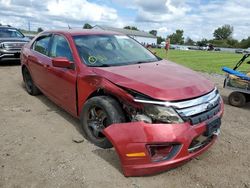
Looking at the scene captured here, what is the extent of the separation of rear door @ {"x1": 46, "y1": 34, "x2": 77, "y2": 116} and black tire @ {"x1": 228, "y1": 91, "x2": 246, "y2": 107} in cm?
397

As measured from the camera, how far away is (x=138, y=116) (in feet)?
10.6

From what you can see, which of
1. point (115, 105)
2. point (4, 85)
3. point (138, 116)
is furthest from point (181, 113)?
point (4, 85)

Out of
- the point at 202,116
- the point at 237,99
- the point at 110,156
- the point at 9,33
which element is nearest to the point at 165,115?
the point at 202,116

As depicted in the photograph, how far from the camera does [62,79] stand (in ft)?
15.1

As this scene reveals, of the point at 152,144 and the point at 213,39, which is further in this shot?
the point at 213,39

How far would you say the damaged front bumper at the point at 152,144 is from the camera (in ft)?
9.75

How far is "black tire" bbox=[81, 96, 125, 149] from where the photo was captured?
11.6 ft

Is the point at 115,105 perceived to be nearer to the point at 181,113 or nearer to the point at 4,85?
the point at 181,113

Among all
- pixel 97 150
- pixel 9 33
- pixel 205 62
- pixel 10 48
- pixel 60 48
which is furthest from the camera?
pixel 205 62

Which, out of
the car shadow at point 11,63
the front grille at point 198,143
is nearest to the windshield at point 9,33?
the car shadow at point 11,63

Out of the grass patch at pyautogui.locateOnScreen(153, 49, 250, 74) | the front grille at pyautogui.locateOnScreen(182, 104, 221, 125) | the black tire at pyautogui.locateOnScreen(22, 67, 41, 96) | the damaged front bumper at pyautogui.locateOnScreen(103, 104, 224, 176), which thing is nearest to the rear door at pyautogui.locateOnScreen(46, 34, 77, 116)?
the black tire at pyautogui.locateOnScreen(22, 67, 41, 96)

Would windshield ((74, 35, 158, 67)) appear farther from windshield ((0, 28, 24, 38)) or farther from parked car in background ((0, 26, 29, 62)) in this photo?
windshield ((0, 28, 24, 38))

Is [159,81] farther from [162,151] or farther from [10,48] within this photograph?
[10,48]

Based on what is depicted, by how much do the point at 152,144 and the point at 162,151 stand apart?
0.18 m
